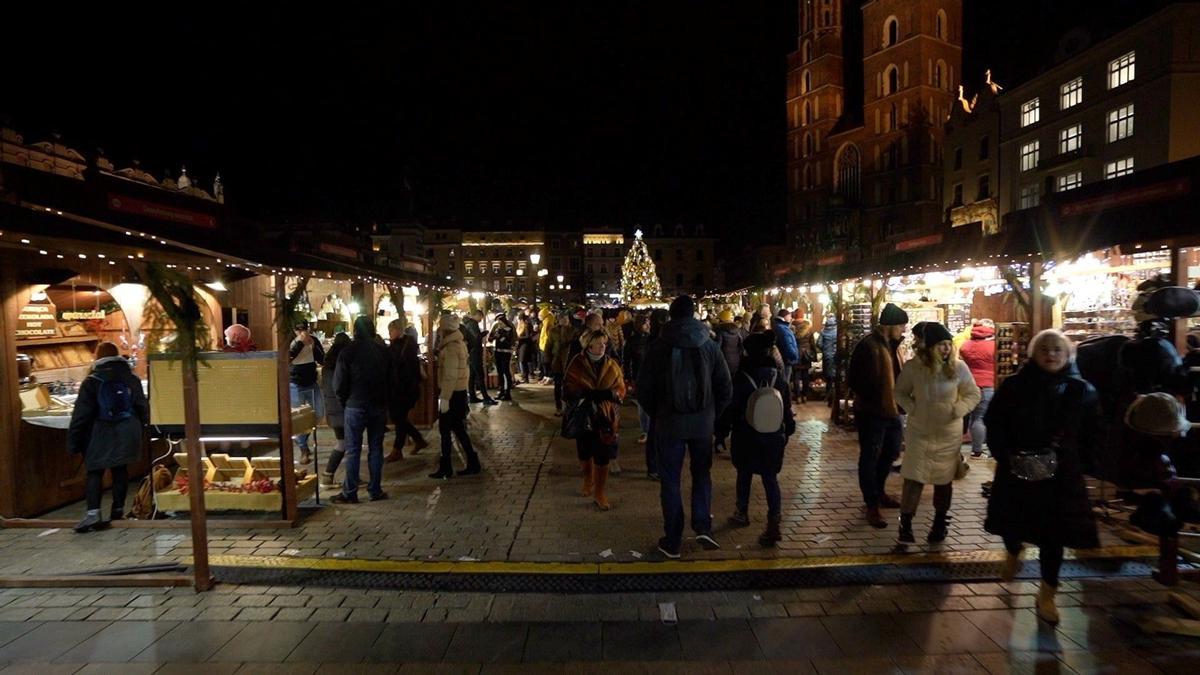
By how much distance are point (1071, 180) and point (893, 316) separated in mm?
30178

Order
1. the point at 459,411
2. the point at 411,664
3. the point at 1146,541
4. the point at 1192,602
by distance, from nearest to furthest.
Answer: the point at 411,664, the point at 1192,602, the point at 1146,541, the point at 459,411

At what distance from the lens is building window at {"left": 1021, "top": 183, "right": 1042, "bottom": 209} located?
30.8 meters

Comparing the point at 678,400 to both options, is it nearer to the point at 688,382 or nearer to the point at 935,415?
the point at 688,382

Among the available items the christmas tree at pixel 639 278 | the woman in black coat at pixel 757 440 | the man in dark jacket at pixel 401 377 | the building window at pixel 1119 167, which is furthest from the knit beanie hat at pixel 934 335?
the building window at pixel 1119 167

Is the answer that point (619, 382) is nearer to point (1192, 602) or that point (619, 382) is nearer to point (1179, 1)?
point (1192, 602)

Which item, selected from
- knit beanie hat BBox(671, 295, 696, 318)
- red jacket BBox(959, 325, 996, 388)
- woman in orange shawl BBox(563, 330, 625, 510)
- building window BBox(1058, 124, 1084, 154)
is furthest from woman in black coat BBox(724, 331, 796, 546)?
building window BBox(1058, 124, 1084, 154)

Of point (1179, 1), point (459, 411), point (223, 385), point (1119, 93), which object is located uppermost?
point (1179, 1)

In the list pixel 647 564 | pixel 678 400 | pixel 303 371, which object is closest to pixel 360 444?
pixel 303 371

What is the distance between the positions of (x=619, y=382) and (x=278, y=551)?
3.32 m

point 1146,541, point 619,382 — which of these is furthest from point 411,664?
point 1146,541

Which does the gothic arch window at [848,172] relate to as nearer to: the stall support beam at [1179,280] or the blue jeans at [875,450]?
the stall support beam at [1179,280]

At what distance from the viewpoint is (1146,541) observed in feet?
16.3

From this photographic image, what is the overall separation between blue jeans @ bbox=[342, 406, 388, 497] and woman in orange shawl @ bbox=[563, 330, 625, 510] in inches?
79.9

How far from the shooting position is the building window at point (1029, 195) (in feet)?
101
